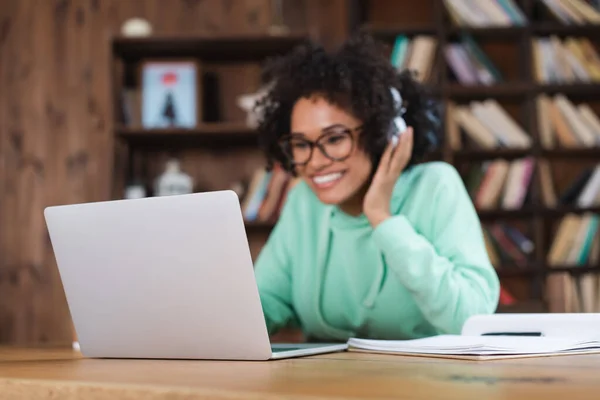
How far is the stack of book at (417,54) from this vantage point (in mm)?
3328

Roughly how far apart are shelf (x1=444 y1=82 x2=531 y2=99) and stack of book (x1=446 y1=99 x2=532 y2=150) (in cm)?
5

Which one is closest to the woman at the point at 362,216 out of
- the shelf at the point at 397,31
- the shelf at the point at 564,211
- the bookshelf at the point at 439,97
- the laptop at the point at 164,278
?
the laptop at the point at 164,278

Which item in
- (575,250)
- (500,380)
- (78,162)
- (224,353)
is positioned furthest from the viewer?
(78,162)

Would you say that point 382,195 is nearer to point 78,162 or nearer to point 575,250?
point 575,250

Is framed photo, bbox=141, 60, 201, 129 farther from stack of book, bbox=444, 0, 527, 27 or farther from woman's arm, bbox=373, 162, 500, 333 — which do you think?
woman's arm, bbox=373, 162, 500, 333

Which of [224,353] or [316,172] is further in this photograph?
[316,172]

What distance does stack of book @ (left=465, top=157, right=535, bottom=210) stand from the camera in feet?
10.9

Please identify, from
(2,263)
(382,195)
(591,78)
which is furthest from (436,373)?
(2,263)

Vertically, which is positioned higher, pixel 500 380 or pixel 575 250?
pixel 500 380

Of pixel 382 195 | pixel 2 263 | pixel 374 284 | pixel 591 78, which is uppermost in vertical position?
pixel 591 78

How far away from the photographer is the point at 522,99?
3490mm

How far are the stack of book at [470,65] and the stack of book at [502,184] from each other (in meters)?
0.37

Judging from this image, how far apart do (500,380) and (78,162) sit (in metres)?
3.16

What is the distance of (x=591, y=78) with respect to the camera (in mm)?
3393
